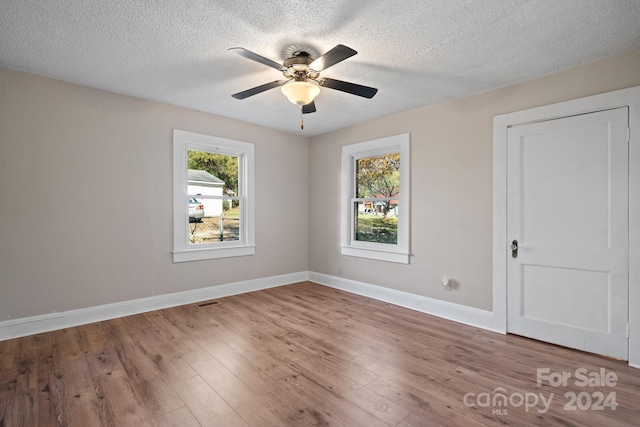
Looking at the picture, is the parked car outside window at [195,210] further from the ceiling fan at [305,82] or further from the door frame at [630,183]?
the door frame at [630,183]

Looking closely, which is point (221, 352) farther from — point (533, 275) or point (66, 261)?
point (533, 275)

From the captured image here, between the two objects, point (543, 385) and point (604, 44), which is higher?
point (604, 44)

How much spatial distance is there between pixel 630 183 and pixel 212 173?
4553mm

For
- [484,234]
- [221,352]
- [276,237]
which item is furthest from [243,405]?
[276,237]

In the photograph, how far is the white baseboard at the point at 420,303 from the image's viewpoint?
3.28 metres

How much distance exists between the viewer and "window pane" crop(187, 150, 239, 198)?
13.6 ft

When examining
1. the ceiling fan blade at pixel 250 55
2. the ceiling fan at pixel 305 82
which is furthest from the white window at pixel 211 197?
the ceiling fan blade at pixel 250 55

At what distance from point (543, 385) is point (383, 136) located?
10.5 ft

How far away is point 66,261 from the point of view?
3.13m

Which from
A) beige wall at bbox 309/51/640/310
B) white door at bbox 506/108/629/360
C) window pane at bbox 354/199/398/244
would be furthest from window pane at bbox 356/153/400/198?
white door at bbox 506/108/629/360

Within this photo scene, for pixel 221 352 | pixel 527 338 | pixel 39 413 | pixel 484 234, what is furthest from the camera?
pixel 484 234

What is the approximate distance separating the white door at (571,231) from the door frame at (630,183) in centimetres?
4

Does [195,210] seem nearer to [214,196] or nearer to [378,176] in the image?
[214,196]

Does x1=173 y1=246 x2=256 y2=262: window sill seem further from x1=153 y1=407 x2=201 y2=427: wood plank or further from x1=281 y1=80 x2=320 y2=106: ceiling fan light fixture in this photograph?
x1=281 y1=80 x2=320 y2=106: ceiling fan light fixture
